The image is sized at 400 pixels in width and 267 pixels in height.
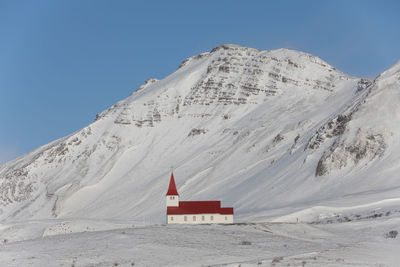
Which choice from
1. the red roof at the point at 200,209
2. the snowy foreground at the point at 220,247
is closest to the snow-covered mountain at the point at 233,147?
the red roof at the point at 200,209

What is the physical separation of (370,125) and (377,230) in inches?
1906

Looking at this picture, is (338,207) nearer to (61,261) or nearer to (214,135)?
(61,261)

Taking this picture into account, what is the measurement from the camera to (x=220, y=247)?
38.0 meters

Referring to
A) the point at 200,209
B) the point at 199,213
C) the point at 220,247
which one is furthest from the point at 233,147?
the point at 220,247

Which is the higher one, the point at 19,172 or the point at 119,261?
the point at 19,172

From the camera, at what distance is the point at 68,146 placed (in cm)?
14700

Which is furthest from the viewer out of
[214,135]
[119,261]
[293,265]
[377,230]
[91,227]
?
[214,135]

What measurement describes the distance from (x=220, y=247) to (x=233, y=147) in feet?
295

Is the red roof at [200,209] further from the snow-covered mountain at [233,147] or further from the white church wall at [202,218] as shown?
the snow-covered mountain at [233,147]

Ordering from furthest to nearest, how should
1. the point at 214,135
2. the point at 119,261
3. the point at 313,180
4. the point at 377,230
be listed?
the point at 214,135
the point at 313,180
the point at 377,230
the point at 119,261

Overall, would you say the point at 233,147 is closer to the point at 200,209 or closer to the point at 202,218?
the point at 200,209

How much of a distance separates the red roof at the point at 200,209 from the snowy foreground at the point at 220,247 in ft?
51.6

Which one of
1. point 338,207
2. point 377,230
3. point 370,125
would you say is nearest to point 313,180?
point 370,125

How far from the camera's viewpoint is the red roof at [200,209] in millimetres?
64938
